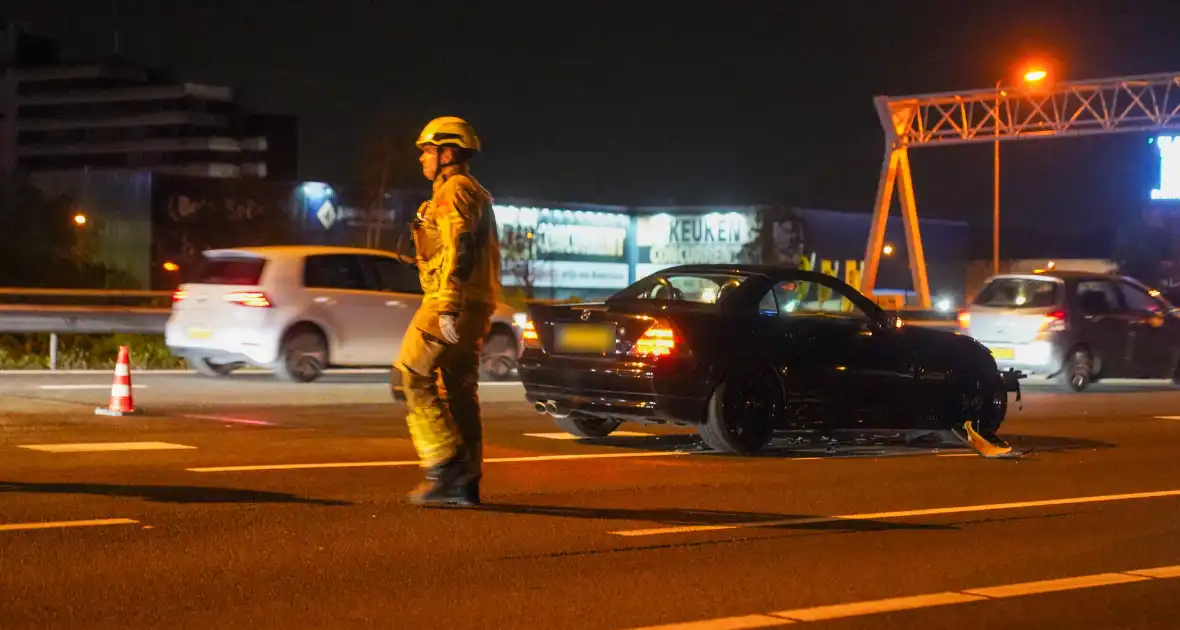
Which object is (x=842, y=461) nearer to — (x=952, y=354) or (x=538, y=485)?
(x=952, y=354)

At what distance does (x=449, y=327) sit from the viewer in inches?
319

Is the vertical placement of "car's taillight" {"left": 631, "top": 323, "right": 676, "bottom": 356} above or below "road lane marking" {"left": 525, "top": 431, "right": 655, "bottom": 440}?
above

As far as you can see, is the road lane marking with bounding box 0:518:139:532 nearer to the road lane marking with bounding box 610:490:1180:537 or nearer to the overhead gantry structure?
the road lane marking with bounding box 610:490:1180:537

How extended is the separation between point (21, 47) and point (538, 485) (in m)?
152

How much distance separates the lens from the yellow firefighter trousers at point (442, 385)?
823cm

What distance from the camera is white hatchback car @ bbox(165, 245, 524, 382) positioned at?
17.6 m

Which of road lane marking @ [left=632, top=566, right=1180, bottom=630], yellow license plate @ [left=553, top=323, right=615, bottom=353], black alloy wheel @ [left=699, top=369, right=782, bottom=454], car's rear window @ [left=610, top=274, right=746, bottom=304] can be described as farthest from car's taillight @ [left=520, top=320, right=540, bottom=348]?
road lane marking @ [left=632, top=566, right=1180, bottom=630]

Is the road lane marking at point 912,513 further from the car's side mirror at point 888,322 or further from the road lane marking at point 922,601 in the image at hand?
the car's side mirror at point 888,322

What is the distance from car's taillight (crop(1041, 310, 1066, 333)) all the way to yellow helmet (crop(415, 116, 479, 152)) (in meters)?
14.2

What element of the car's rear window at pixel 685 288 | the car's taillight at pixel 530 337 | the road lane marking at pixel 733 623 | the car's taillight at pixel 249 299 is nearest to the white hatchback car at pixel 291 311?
the car's taillight at pixel 249 299

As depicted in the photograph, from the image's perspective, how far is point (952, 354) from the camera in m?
13.1

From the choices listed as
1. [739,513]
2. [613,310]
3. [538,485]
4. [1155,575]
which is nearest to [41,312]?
[613,310]

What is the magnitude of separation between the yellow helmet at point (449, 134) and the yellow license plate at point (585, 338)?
3490 mm

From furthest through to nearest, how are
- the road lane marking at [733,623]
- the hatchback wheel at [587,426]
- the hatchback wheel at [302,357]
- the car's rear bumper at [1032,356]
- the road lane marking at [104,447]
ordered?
the car's rear bumper at [1032,356] → the hatchback wheel at [302,357] → the hatchback wheel at [587,426] → the road lane marking at [104,447] → the road lane marking at [733,623]
